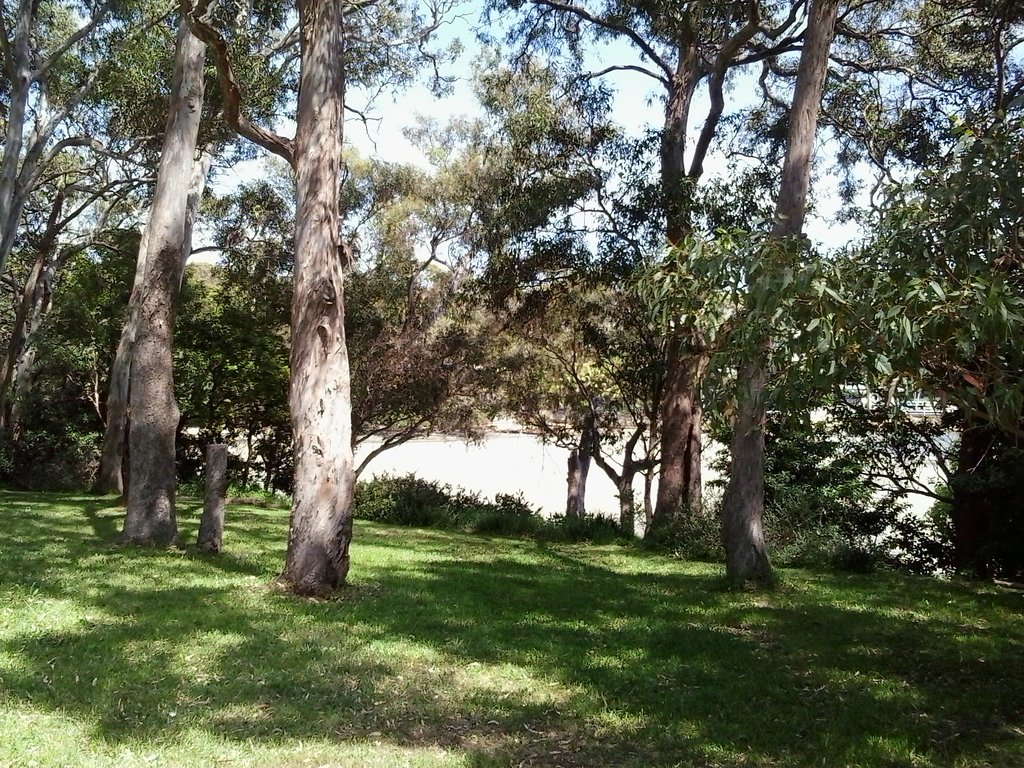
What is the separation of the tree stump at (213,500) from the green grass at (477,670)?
0.26 meters

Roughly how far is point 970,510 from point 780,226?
219 inches

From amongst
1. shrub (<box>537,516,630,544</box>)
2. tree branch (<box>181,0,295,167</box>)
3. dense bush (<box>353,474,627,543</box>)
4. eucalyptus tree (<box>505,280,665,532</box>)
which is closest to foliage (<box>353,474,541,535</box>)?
dense bush (<box>353,474,627,543</box>)

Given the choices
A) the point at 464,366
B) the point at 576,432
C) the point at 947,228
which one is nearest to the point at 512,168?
the point at 464,366

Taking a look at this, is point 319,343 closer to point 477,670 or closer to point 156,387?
point 156,387

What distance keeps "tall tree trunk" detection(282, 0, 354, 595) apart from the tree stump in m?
2.09

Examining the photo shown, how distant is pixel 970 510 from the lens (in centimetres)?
Result: 1169

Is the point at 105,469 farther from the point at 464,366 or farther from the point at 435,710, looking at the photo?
the point at 435,710

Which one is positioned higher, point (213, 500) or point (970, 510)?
point (970, 510)

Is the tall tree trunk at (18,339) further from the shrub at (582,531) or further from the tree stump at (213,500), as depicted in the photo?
the shrub at (582,531)

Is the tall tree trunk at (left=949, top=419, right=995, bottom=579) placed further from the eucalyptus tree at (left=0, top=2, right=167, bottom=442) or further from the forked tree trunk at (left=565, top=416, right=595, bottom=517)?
the eucalyptus tree at (left=0, top=2, right=167, bottom=442)

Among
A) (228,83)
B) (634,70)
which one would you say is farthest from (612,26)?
(228,83)

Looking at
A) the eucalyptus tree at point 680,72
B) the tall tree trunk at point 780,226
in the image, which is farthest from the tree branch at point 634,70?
the tall tree trunk at point 780,226

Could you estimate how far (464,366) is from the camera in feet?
63.6

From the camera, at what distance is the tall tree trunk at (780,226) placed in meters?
9.06
